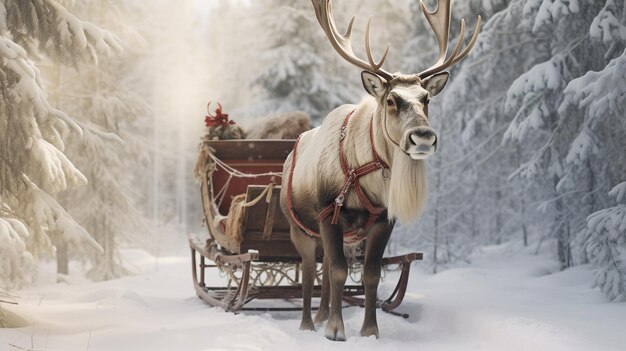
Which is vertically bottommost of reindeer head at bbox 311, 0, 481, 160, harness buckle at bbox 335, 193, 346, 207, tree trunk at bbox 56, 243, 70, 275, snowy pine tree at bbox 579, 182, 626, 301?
tree trunk at bbox 56, 243, 70, 275

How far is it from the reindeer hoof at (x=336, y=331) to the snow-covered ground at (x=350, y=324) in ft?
0.24

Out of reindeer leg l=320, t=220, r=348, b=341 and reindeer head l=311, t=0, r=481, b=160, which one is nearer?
reindeer head l=311, t=0, r=481, b=160

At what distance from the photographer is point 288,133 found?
8875 mm

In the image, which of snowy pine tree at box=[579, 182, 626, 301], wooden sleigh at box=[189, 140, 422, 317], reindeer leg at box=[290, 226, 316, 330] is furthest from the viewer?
snowy pine tree at box=[579, 182, 626, 301]

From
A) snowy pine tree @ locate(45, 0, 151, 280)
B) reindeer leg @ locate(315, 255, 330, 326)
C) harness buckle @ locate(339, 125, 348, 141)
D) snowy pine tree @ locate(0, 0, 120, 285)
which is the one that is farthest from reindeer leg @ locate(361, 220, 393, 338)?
snowy pine tree @ locate(45, 0, 151, 280)

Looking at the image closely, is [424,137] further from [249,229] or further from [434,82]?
[249,229]

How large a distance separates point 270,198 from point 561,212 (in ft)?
19.6

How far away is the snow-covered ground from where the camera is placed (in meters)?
5.37

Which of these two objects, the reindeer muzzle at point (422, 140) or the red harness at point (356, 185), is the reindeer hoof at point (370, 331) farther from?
the reindeer muzzle at point (422, 140)

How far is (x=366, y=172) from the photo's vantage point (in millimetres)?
5762

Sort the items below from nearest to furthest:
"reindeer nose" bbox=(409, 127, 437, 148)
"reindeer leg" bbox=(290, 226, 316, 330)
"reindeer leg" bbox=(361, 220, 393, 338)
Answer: "reindeer nose" bbox=(409, 127, 437, 148) → "reindeer leg" bbox=(361, 220, 393, 338) → "reindeer leg" bbox=(290, 226, 316, 330)

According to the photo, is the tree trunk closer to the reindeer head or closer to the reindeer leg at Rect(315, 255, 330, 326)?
the reindeer leg at Rect(315, 255, 330, 326)

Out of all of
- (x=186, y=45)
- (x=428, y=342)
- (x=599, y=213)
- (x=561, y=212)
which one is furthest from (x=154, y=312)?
(x=186, y=45)

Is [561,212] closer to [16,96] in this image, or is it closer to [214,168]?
[214,168]
